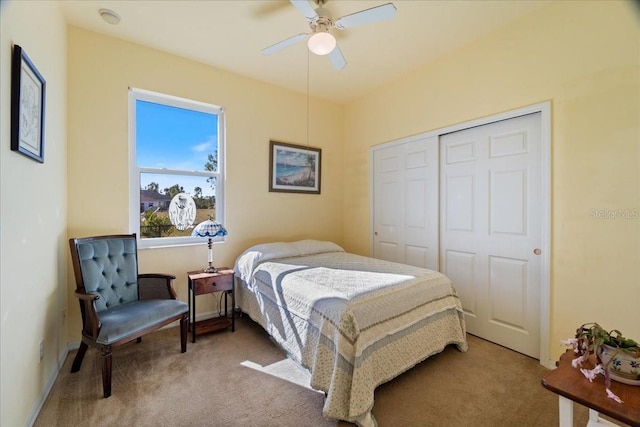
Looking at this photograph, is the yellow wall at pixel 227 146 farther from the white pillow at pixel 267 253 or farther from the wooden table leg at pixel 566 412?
the wooden table leg at pixel 566 412

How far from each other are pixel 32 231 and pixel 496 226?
3.56 m

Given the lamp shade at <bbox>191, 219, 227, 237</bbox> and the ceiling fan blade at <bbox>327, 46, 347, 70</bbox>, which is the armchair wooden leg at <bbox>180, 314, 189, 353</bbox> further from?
the ceiling fan blade at <bbox>327, 46, 347, 70</bbox>

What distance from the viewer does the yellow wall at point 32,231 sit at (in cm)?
138

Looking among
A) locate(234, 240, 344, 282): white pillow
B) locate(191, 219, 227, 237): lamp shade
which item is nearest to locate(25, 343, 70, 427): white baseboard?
locate(191, 219, 227, 237): lamp shade

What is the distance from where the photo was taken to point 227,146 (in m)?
3.39

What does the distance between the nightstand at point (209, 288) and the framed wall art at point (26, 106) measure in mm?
1511

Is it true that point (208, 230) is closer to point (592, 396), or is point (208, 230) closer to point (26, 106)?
point (26, 106)

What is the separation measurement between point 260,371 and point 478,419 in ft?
5.00

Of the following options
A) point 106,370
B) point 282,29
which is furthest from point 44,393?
point 282,29

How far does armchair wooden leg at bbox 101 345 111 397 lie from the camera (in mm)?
1893

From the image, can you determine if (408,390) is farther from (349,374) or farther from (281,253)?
(281,253)

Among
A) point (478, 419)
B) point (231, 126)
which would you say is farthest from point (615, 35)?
point (231, 126)

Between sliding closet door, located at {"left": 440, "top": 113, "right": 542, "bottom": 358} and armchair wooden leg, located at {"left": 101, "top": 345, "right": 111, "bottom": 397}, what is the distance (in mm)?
3099

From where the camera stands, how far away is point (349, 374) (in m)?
1.71
